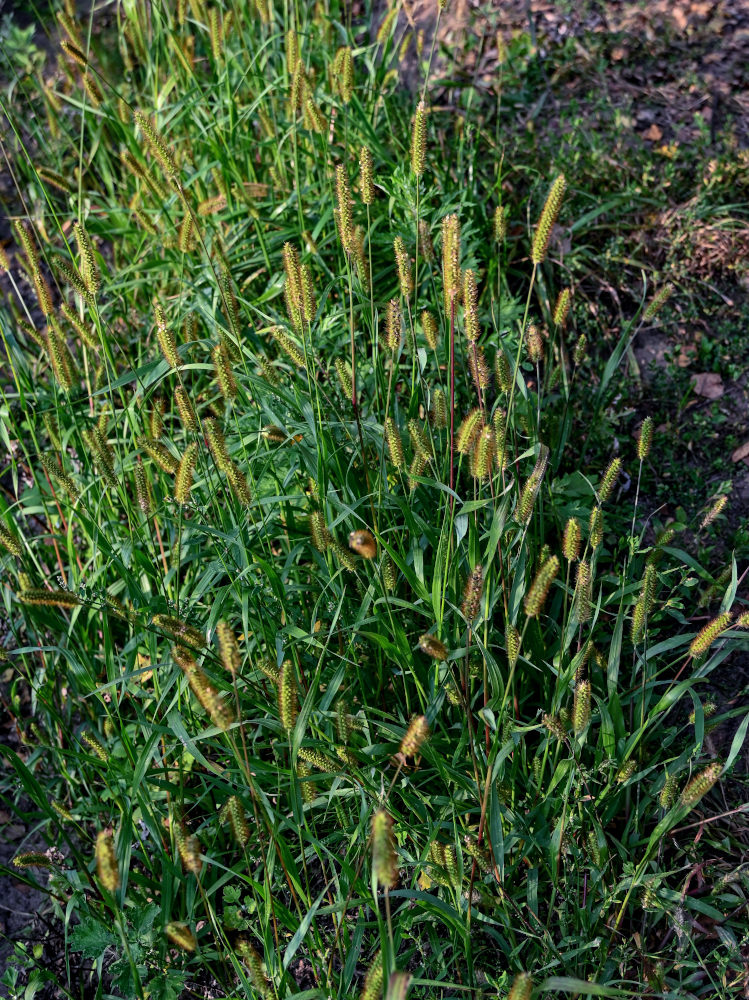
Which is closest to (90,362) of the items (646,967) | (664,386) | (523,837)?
(664,386)

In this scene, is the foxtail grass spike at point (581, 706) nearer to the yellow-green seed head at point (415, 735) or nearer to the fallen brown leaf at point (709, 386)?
the yellow-green seed head at point (415, 735)

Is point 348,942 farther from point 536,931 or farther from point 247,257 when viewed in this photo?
point 247,257

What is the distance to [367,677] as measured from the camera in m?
2.53

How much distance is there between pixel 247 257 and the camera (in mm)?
3635

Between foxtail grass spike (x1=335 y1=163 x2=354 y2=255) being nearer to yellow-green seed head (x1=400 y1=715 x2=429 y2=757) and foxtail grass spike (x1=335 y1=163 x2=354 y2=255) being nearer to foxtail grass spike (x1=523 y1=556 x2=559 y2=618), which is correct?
foxtail grass spike (x1=523 y1=556 x2=559 y2=618)

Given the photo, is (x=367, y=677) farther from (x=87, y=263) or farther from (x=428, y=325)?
(x=87, y=263)

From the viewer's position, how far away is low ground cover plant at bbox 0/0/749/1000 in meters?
2.01

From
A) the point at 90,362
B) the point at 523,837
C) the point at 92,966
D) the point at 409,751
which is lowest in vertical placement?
the point at 92,966

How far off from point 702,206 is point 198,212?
6.77ft

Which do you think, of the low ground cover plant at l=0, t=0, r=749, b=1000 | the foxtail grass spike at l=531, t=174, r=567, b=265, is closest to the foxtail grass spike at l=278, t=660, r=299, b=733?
the low ground cover plant at l=0, t=0, r=749, b=1000

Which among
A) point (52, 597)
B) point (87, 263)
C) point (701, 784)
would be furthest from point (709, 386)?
point (52, 597)

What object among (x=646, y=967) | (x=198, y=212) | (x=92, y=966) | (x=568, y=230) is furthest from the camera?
(x=568, y=230)

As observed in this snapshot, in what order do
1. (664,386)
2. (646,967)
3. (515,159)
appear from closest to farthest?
(646,967) < (664,386) < (515,159)

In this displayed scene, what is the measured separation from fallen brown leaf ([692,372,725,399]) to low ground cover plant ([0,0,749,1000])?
0.39 m
